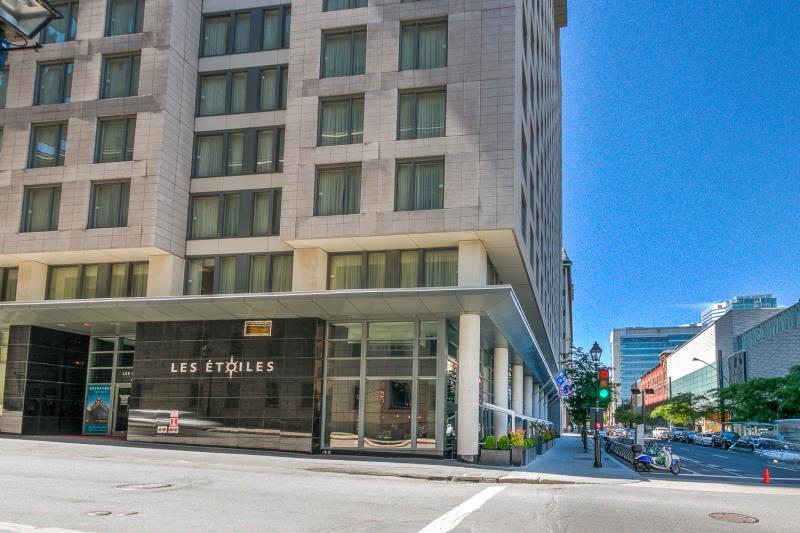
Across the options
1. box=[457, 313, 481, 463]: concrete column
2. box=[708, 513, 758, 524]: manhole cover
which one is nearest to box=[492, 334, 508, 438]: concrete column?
box=[457, 313, 481, 463]: concrete column

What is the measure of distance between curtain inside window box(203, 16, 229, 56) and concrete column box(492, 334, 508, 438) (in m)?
19.4

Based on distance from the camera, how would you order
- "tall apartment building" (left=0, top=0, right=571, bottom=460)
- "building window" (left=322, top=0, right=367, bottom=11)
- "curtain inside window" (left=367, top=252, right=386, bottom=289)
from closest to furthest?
"tall apartment building" (left=0, top=0, right=571, bottom=460), "curtain inside window" (left=367, top=252, right=386, bottom=289), "building window" (left=322, top=0, right=367, bottom=11)

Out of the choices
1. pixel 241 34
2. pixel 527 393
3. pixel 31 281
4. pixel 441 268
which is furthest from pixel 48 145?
pixel 527 393

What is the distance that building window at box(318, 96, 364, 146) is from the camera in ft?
105

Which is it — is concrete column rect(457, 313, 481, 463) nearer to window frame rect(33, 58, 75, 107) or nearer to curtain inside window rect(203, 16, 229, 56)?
curtain inside window rect(203, 16, 229, 56)

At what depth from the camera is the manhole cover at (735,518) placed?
13617 millimetres

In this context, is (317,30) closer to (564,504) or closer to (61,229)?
(61,229)

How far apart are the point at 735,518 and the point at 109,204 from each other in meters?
28.9

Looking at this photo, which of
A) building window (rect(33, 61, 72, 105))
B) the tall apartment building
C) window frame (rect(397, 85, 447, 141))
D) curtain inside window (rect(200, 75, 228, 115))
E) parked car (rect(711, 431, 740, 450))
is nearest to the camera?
Result: the tall apartment building

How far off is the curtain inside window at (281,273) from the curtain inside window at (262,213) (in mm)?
1356

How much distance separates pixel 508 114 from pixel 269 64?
12297mm

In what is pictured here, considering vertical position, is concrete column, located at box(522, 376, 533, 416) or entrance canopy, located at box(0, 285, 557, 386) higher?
entrance canopy, located at box(0, 285, 557, 386)

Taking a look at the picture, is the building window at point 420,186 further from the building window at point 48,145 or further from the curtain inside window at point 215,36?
the building window at point 48,145

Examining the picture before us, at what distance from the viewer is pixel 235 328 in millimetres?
32094
